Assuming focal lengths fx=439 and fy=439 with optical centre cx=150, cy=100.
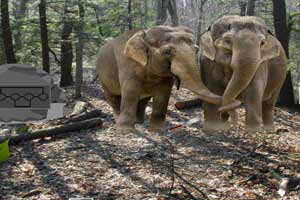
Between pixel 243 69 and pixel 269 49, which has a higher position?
pixel 269 49

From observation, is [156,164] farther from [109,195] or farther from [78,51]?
[78,51]

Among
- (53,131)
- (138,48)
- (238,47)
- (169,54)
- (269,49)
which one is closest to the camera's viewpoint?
(238,47)

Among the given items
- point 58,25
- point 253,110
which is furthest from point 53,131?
point 58,25

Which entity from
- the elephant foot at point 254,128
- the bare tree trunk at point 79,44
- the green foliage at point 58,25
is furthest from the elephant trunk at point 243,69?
the green foliage at point 58,25

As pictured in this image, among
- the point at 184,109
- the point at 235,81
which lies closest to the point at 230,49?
the point at 235,81

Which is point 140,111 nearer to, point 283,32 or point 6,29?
point 283,32

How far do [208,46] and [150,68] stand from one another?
26.5 inches

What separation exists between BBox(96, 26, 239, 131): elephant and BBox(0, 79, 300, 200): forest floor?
0.62 metres

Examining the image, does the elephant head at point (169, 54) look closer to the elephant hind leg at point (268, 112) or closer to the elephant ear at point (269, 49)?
the elephant ear at point (269, 49)

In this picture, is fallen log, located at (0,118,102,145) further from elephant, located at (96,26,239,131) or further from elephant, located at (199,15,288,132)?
elephant, located at (199,15,288,132)

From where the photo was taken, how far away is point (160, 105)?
514 cm

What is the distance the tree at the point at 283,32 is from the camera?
10.0 m

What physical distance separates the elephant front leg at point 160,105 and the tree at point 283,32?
5.77 meters

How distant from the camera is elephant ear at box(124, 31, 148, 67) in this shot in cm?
466
